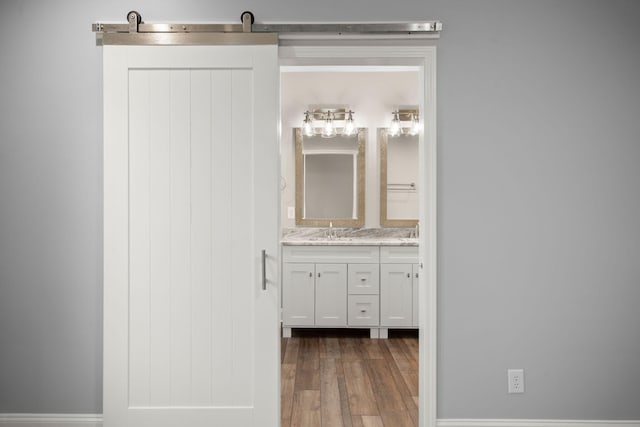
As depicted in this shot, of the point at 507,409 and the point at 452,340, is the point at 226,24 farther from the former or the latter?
the point at 507,409

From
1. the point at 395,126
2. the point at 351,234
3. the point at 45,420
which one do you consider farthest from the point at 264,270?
the point at 395,126

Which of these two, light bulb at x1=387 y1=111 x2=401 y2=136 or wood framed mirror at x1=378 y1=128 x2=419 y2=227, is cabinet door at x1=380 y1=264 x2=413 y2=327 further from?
light bulb at x1=387 y1=111 x2=401 y2=136

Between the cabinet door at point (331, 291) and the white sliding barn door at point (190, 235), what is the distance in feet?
6.31

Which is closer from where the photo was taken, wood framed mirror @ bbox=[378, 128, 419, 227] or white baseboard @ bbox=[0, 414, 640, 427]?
white baseboard @ bbox=[0, 414, 640, 427]

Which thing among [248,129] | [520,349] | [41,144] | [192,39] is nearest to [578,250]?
[520,349]

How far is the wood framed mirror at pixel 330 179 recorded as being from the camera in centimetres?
452

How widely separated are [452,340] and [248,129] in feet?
4.82

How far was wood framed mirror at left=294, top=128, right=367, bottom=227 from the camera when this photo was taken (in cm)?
452

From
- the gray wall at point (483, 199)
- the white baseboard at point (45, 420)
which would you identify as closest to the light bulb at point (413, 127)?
the gray wall at point (483, 199)

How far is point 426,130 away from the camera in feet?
7.39

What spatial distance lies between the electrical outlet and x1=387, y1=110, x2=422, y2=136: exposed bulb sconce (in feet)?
8.93

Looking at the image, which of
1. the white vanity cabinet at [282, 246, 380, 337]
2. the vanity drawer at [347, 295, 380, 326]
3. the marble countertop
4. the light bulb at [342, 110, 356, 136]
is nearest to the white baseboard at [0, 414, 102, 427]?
the white vanity cabinet at [282, 246, 380, 337]

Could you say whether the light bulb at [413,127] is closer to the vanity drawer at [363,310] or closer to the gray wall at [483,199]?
the vanity drawer at [363,310]

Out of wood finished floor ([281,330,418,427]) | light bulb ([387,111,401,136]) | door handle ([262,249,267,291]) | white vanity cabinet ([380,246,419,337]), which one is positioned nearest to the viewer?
door handle ([262,249,267,291])
